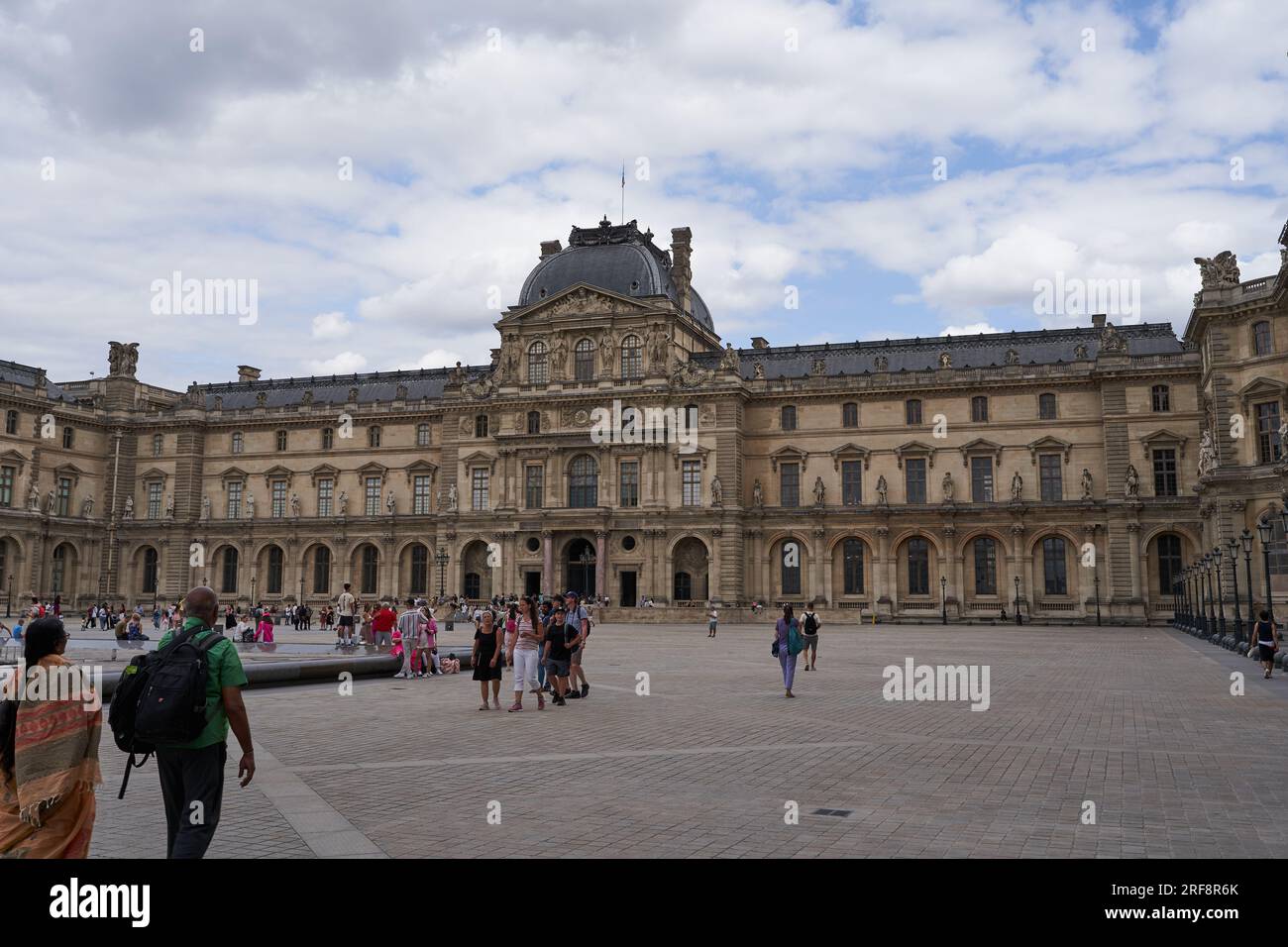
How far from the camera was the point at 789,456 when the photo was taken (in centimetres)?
6919

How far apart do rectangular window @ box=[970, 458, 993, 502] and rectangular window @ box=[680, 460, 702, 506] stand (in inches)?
660

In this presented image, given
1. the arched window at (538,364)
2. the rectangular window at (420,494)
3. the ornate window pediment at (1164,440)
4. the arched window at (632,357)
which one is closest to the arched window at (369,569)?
the rectangular window at (420,494)

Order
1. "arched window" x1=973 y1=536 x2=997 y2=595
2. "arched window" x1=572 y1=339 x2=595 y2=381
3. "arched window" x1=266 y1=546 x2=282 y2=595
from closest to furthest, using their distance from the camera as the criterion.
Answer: "arched window" x1=973 y1=536 x2=997 y2=595 → "arched window" x1=572 y1=339 x2=595 y2=381 → "arched window" x1=266 y1=546 x2=282 y2=595

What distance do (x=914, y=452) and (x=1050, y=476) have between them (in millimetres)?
8041

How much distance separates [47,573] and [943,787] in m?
79.5

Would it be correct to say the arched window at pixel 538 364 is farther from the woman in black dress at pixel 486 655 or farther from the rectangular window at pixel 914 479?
the woman in black dress at pixel 486 655

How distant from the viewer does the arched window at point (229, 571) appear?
8181 cm

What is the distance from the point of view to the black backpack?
724cm

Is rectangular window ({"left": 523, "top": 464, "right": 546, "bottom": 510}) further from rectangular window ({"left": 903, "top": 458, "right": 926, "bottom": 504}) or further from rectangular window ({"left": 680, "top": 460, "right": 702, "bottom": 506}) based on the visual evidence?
rectangular window ({"left": 903, "top": 458, "right": 926, "bottom": 504})

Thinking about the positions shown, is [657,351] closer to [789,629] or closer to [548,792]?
[789,629]

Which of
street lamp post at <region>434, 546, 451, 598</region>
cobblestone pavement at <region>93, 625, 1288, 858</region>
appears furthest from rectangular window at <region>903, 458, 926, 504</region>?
cobblestone pavement at <region>93, 625, 1288, 858</region>

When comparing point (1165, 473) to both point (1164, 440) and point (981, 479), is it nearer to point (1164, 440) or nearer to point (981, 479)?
point (1164, 440)

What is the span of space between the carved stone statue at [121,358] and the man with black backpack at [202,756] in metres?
86.6

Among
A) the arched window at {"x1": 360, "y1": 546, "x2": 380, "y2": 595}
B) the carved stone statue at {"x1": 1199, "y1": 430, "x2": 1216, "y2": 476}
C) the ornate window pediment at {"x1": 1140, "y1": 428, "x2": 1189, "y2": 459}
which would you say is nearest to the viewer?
the carved stone statue at {"x1": 1199, "y1": 430, "x2": 1216, "y2": 476}
